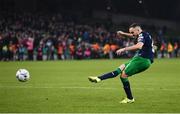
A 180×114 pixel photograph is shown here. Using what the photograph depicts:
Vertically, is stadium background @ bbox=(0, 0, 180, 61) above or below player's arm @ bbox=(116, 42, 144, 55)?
below

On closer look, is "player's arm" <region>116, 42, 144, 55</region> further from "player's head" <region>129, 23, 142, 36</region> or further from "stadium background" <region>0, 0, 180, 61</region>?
"stadium background" <region>0, 0, 180, 61</region>

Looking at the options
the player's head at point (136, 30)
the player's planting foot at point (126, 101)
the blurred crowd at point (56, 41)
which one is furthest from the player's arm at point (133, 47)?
the blurred crowd at point (56, 41)

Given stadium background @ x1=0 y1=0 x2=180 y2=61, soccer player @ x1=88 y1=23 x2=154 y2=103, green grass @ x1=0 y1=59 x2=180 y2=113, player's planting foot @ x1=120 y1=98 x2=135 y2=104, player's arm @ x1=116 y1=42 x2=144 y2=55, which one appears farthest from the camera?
stadium background @ x1=0 y1=0 x2=180 y2=61

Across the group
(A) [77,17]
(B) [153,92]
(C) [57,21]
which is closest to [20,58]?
(C) [57,21]

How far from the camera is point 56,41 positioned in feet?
144

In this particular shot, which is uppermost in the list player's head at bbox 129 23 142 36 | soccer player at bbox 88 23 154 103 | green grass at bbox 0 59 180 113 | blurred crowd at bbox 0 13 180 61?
player's head at bbox 129 23 142 36

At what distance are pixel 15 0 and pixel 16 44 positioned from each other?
11.3 meters

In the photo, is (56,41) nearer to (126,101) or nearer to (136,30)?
(136,30)

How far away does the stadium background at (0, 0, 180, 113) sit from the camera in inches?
561

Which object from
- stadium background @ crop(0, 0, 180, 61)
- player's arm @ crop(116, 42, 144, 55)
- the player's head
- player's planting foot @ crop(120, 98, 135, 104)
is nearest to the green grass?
player's planting foot @ crop(120, 98, 135, 104)

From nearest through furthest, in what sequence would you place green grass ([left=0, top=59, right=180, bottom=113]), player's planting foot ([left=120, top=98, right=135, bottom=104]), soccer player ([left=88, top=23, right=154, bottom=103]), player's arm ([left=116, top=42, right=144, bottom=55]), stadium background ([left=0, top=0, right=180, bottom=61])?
green grass ([left=0, top=59, right=180, bottom=113])
player's arm ([left=116, top=42, right=144, bottom=55])
player's planting foot ([left=120, top=98, right=135, bottom=104])
soccer player ([left=88, top=23, right=154, bottom=103])
stadium background ([left=0, top=0, right=180, bottom=61])

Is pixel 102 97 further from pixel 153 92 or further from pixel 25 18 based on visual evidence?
pixel 25 18

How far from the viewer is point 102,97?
50.9 feet

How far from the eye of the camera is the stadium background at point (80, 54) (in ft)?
46.7
